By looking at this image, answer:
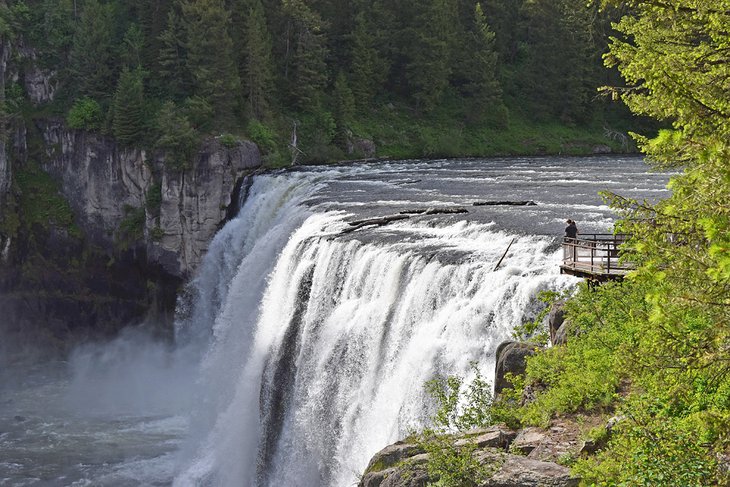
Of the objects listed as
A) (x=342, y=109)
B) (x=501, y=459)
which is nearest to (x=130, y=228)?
(x=342, y=109)

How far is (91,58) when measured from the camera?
47.9m

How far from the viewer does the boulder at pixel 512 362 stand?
15664 mm

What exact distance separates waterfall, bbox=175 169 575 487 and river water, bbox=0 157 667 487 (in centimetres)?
6

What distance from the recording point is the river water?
19.6 meters

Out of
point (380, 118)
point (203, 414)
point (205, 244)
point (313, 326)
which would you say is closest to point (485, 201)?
point (313, 326)

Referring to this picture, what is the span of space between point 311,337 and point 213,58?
28439mm

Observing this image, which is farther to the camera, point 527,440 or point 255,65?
point 255,65

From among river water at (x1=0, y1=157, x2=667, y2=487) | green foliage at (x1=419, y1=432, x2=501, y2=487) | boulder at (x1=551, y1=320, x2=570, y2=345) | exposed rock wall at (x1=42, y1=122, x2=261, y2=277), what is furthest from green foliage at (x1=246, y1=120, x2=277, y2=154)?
green foliage at (x1=419, y1=432, x2=501, y2=487)

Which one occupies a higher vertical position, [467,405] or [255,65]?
[255,65]

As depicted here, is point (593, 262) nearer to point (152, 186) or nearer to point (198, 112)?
point (152, 186)

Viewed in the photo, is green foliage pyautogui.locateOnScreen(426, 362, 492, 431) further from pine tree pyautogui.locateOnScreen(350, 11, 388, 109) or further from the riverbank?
pine tree pyautogui.locateOnScreen(350, 11, 388, 109)

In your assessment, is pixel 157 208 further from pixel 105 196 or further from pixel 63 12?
pixel 63 12

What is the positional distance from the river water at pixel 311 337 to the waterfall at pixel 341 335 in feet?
0.20

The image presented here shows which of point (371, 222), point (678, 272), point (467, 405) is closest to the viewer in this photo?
point (678, 272)
